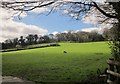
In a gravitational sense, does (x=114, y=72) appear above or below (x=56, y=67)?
above

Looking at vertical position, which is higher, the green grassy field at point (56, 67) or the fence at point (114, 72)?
the fence at point (114, 72)

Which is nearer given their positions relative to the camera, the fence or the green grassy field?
the fence

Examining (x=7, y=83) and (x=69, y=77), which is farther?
(x=69, y=77)

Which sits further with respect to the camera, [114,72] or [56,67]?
[56,67]

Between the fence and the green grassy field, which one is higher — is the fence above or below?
above

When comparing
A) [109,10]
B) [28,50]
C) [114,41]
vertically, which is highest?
[109,10]

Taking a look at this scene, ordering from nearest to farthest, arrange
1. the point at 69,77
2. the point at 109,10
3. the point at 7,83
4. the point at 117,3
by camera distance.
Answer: the point at 117,3 → the point at 7,83 → the point at 109,10 → the point at 69,77

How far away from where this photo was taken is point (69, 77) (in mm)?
16797

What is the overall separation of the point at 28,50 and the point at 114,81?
40.6m

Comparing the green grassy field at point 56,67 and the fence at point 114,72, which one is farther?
the green grassy field at point 56,67

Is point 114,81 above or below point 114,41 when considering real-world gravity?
below

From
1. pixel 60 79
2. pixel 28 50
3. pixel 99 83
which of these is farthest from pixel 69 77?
pixel 28 50

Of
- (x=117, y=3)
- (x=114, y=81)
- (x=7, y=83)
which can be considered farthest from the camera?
(x=7, y=83)

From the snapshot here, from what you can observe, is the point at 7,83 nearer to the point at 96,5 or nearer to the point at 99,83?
the point at 99,83
